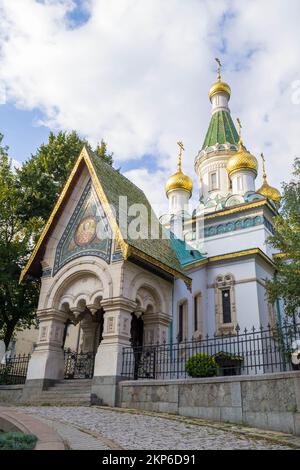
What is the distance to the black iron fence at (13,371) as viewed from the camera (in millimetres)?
14953

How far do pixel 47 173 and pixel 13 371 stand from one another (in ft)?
31.3

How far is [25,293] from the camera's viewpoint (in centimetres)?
1750

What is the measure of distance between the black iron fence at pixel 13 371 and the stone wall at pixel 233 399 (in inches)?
245

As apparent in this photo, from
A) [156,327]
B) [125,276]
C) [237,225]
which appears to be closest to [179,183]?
[237,225]

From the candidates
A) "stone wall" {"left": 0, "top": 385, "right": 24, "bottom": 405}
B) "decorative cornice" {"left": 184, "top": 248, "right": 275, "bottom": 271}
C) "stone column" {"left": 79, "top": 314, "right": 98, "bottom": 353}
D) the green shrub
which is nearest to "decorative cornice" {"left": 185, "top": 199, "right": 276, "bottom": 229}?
"decorative cornice" {"left": 184, "top": 248, "right": 275, "bottom": 271}

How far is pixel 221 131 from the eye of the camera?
2884 centimetres

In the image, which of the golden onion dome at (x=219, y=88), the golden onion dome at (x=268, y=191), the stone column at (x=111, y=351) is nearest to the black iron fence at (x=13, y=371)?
the stone column at (x=111, y=351)

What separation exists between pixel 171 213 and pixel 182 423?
56.9ft

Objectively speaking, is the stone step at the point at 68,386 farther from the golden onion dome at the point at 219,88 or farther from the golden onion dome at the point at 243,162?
the golden onion dome at the point at 219,88

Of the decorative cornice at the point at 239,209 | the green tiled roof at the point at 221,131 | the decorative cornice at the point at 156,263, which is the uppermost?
the green tiled roof at the point at 221,131

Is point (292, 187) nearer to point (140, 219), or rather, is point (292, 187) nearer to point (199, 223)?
point (140, 219)

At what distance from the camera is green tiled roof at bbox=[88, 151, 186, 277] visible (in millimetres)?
13430

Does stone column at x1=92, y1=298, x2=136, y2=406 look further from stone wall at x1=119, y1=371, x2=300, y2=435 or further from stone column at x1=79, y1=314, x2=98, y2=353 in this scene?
stone column at x1=79, y1=314, x2=98, y2=353

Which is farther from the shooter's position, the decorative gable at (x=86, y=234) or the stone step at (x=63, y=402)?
the decorative gable at (x=86, y=234)
